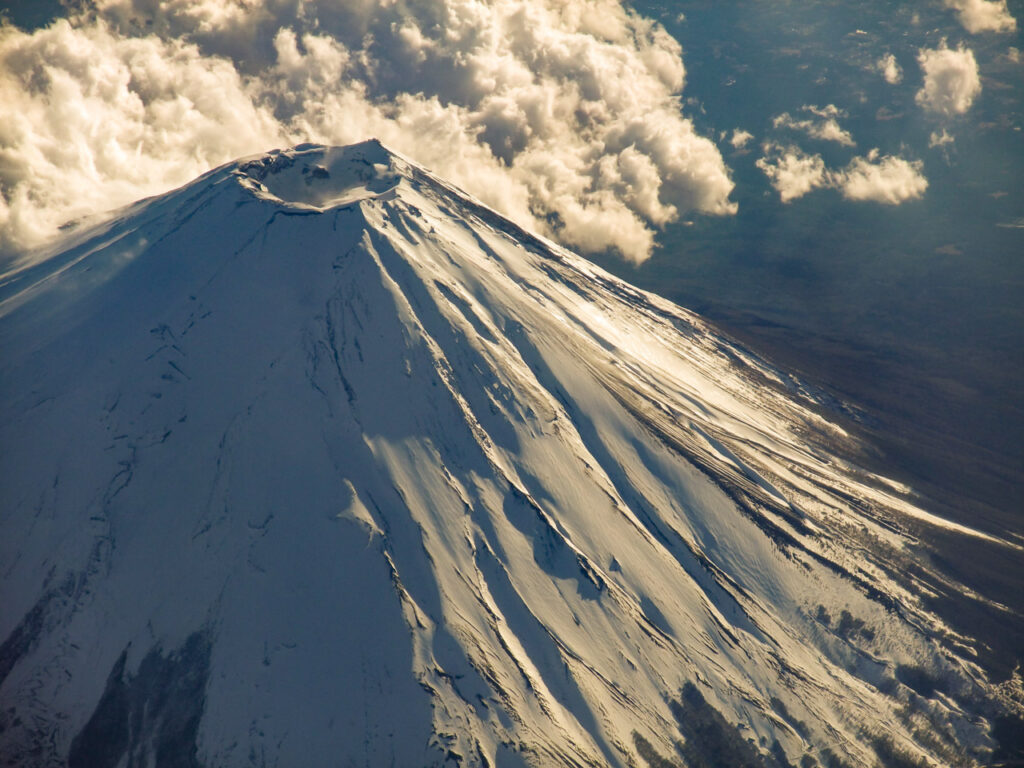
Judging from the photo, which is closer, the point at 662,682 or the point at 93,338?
the point at 662,682

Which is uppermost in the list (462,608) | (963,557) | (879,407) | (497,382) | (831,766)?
(497,382)

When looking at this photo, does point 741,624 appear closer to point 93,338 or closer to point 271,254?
point 271,254

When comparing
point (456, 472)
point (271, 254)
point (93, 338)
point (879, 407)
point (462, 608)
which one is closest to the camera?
point (462, 608)

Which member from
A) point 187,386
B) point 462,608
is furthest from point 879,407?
point 187,386

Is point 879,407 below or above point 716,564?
below

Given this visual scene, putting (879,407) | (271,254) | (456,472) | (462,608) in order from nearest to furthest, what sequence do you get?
(462,608), (456,472), (271,254), (879,407)

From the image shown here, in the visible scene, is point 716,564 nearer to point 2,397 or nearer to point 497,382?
point 497,382
